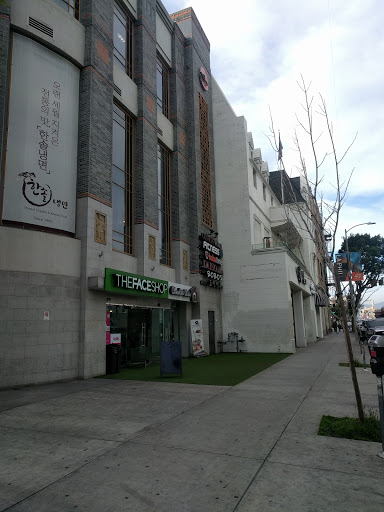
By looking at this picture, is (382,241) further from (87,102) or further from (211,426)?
(211,426)

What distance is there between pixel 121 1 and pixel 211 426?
19033mm

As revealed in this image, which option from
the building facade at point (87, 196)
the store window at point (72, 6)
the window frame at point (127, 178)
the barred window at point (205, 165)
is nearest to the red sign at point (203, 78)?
the barred window at point (205, 165)

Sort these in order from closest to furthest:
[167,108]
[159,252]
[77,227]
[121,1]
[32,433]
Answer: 1. [32,433]
2. [77,227]
3. [121,1]
4. [159,252]
5. [167,108]

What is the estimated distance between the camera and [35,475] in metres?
4.17

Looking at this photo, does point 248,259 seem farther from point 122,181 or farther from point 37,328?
point 37,328

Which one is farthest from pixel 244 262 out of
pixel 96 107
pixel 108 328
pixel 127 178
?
pixel 96 107

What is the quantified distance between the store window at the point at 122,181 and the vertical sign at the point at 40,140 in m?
2.61

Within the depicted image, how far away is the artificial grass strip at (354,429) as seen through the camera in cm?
557

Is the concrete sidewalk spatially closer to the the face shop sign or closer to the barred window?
the the face shop sign

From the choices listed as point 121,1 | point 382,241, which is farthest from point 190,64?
point 382,241

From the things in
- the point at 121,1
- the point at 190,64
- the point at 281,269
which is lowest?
the point at 281,269

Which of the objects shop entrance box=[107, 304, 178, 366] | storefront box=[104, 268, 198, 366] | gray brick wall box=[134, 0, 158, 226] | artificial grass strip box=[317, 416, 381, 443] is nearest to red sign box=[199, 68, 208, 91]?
gray brick wall box=[134, 0, 158, 226]

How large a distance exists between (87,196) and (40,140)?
2.32 m

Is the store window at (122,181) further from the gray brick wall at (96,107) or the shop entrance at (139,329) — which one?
the shop entrance at (139,329)
